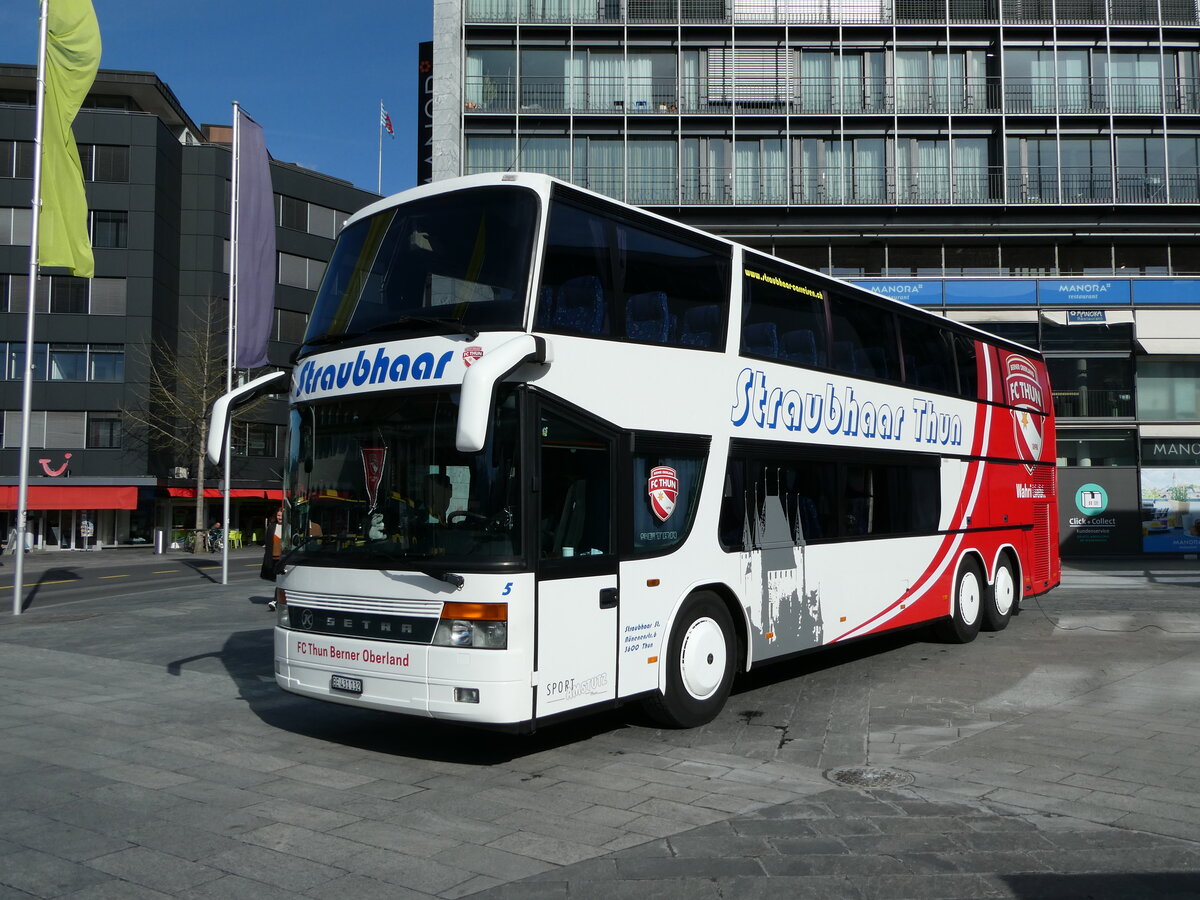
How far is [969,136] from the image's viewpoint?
3353 cm

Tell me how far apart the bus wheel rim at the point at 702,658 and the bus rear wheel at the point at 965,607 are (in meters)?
5.71

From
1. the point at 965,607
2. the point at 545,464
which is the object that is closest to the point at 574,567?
the point at 545,464

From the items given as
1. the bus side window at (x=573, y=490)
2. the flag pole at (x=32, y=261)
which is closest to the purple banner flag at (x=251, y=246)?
the flag pole at (x=32, y=261)

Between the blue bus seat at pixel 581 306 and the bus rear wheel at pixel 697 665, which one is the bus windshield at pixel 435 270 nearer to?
the blue bus seat at pixel 581 306

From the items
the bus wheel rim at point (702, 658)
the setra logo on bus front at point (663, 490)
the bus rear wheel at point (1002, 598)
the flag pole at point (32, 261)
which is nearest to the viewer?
the setra logo on bus front at point (663, 490)

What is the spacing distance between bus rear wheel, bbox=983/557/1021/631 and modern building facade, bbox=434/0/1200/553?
1761 cm

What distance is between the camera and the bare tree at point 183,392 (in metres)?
49.6

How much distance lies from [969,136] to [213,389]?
1362 inches

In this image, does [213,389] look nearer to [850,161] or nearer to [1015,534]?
[850,161]

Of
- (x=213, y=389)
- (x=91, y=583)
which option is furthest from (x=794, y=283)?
(x=213, y=389)

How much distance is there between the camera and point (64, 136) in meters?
20.0

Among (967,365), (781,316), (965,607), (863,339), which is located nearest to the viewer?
(781,316)

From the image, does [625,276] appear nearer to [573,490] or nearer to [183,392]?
[573,490]

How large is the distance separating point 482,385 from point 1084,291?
2989cm
